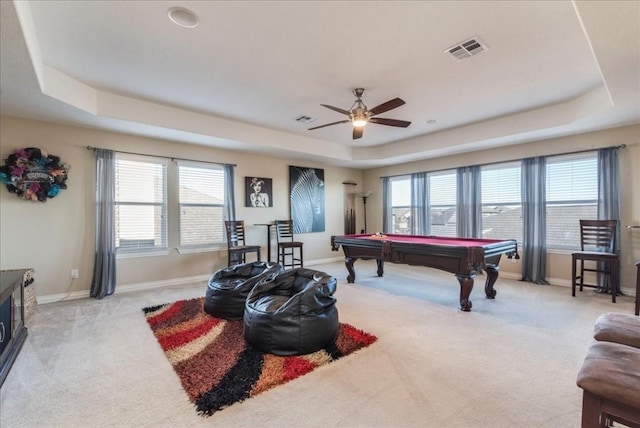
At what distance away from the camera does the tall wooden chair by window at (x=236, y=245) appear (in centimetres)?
532

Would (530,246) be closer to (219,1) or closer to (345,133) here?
(345,133)

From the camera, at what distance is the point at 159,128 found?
440 cm

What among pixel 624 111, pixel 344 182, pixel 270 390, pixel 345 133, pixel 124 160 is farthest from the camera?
pixel 344 182

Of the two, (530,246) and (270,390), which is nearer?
(270,390)

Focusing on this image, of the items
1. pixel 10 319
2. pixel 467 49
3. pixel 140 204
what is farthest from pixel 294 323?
pixel 140 204

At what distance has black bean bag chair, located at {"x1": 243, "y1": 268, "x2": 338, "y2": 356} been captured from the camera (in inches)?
95.8

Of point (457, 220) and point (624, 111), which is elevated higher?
point (624, 111)

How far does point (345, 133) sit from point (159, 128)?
3.20 m

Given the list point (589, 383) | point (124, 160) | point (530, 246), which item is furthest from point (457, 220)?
point (124, 160)

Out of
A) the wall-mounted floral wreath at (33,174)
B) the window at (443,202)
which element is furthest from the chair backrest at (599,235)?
the wall-mounted floral wreath at (33,174)

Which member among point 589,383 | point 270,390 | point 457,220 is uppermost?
point 457,220

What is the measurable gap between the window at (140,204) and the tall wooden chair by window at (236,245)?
1.04m

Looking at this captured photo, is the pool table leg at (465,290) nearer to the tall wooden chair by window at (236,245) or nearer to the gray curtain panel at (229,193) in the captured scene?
the tall wooden chair by window at (236,245)

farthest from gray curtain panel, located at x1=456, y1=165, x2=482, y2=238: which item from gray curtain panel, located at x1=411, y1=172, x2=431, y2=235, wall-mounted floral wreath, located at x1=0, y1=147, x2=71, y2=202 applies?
wall-mounted floral wreath, located at x1=0, y1=147, x2=71, y2=202
